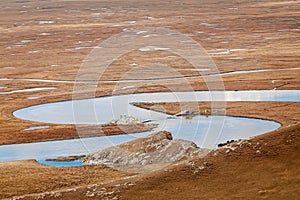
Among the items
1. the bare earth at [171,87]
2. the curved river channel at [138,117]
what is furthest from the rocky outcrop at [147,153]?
the curved river channel at [138,117]

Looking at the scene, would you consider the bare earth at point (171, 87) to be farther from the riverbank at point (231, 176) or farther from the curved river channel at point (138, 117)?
the curved river channel at point (138, 117)

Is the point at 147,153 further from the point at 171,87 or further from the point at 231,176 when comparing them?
the point at 171,87

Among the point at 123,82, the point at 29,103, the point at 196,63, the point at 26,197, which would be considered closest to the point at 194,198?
the point at 26,197

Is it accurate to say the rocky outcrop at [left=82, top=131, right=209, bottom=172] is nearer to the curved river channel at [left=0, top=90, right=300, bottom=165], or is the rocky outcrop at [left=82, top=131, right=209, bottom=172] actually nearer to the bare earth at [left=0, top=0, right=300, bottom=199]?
the bare earth at [left=0, top=0, right=300, bottom=199]

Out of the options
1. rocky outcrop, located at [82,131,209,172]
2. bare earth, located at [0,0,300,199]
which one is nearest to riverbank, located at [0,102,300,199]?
bare earth, located at [0,0,300,199]

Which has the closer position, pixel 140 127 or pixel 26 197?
pixel 26 197

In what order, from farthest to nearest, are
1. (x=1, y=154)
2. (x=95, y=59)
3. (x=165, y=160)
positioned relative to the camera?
1. (x=95, y=59)
2. (x=1, y=154)
3. (x=165, y=160)

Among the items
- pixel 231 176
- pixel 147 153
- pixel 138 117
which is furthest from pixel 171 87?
pixel 231 176

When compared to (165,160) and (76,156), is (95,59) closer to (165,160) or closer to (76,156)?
(76,156)
